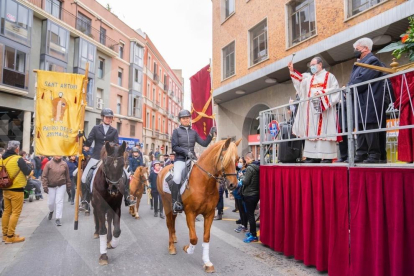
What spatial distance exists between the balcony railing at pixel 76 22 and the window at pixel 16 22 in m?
1.85

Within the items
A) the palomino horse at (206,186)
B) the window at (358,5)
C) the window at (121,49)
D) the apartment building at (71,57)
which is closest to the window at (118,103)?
the apartment building at (71,57)

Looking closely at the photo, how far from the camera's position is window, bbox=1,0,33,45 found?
758 inches

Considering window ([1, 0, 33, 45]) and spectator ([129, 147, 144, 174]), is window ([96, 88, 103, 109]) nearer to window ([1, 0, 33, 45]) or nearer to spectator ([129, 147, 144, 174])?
window ([1, 0, 33, 45])

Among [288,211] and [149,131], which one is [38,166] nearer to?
[288,211]

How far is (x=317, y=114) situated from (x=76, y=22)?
28206mm

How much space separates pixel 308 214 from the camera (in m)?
4.72

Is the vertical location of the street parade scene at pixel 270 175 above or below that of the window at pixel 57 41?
below

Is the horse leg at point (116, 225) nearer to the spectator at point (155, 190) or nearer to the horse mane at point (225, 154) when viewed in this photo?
the horse mane at point (225, 154)

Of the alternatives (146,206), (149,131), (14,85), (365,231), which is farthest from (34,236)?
(149,131)

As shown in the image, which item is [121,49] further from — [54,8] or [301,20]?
[301,20]

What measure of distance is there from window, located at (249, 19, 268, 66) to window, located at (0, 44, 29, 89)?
1740 cm

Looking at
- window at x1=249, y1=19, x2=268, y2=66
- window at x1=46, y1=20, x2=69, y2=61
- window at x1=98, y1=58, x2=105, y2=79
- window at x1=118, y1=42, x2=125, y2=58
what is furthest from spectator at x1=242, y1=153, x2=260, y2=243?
window at x1=118, y1=42, x2=125, y2=58

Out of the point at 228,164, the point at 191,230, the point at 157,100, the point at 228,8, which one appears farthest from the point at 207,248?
the point at 157,100

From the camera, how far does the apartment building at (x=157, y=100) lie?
39.6 m
